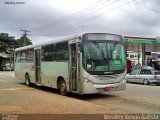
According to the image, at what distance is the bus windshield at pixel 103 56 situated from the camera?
14727 millimetres

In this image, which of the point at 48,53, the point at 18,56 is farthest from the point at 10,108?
the point at 18,56

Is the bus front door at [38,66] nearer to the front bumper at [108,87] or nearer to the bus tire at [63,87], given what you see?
the bus tire at [63,87]

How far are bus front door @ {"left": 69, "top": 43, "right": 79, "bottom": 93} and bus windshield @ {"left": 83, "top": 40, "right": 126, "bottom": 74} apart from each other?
0.63 metres

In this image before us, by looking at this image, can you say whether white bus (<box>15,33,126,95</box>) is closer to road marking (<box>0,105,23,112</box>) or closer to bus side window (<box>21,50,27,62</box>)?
road marking (<box>0,105,23,112</box>)

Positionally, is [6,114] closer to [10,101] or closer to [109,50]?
[10,101]

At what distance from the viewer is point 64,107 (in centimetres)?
1158

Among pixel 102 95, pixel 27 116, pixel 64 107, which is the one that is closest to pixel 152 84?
pixel 102 95

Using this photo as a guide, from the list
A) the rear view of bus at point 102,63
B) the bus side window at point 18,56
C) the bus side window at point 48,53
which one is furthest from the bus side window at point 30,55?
the rear view of bus at point 102,63

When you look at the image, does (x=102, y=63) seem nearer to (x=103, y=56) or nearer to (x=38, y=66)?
(x=103, y=56)

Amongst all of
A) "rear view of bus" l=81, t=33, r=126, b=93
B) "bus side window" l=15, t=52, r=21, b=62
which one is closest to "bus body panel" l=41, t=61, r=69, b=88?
"rear view of bus" l=81, t=33, r=126, b=93

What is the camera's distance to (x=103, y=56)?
14.9 m

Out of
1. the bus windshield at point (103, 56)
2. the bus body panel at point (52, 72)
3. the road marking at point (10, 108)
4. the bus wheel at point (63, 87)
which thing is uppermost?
the bus windshield at point (103, 56)

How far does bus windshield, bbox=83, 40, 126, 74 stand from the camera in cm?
1473

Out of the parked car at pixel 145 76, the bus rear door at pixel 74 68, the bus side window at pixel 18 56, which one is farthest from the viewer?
the bus side window at pixel 18 56
